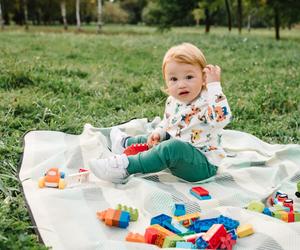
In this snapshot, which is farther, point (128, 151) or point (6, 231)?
point (128, 151)

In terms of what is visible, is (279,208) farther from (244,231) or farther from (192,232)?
(192,232)

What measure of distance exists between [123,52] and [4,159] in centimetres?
753

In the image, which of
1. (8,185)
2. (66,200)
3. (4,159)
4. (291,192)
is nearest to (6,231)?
(66,200)

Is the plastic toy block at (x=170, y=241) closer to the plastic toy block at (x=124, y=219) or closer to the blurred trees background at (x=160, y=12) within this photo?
the plastic toy block at (x=124, y=219)

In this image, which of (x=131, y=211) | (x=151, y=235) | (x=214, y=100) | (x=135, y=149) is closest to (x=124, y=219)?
(x=131, y=211)

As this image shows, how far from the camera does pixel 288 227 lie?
2.71m

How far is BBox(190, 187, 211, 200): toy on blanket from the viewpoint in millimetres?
3328

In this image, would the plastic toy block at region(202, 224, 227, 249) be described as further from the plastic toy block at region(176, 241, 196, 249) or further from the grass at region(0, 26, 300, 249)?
the grass at region(0, 26, 300, 249)

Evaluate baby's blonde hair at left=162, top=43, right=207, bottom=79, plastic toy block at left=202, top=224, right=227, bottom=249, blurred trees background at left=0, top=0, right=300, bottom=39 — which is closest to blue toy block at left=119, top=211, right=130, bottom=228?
plastic toy block at left=202, top=224, right=227, bottom=249

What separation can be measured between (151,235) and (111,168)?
889mm

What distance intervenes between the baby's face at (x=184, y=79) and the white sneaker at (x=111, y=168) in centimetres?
70

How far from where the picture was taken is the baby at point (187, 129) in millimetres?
3496

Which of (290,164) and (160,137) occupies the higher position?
(160,137)

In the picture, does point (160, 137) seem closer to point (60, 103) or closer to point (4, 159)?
point (4, 159)
